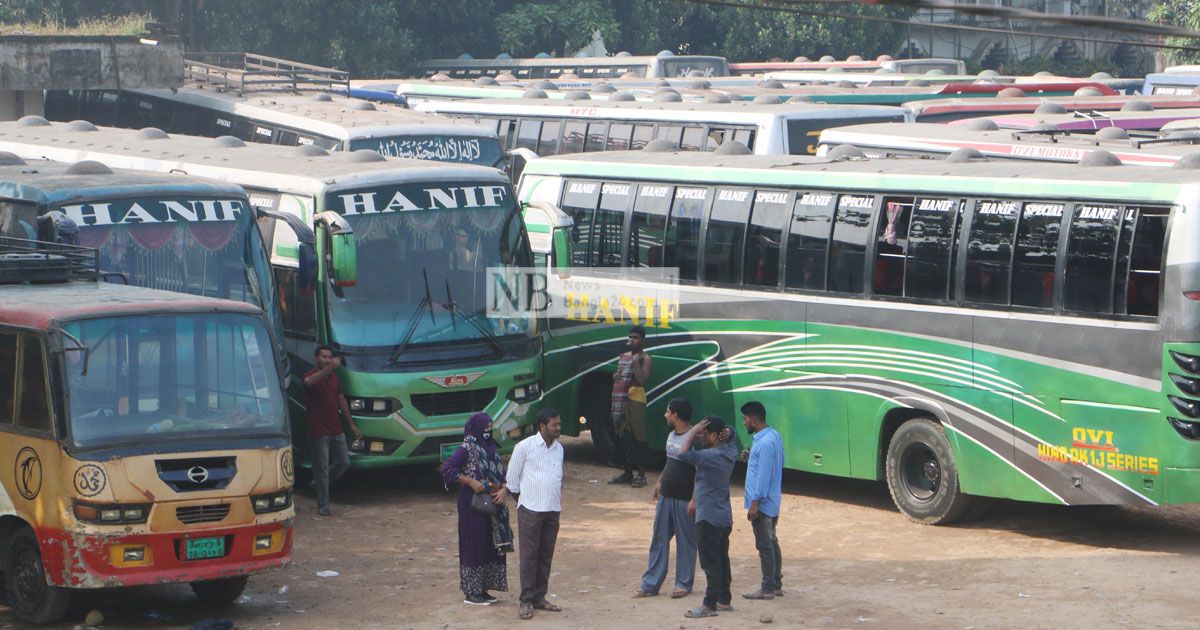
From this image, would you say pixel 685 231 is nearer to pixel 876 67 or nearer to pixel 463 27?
pixel 876 67

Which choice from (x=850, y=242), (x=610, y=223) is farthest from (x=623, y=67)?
(x=850, y=242)

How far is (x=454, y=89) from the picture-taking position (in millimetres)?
32438

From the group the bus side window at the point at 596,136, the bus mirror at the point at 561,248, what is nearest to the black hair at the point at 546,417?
the bus mirror at the point at 561,248

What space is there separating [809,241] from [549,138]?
453 inches

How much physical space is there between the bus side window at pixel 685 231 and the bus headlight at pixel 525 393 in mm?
1811

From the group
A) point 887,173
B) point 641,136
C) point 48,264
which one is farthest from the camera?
point 641,136

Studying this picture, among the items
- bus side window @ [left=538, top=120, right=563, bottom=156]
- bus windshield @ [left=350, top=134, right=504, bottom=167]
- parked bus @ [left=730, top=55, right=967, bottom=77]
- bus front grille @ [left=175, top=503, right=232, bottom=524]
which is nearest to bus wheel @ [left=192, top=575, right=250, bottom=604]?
bus front grille @ [left=175, top=503, right=232, bottom=524]

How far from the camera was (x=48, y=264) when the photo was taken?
473 inches

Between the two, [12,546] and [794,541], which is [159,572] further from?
[794,541]

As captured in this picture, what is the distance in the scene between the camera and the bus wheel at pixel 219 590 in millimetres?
11297

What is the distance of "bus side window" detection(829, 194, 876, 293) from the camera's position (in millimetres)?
14258

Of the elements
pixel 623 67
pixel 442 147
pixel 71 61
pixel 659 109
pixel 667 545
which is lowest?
pixel 667 545

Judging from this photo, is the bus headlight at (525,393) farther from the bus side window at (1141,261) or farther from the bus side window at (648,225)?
the bus side window at (1141,261)

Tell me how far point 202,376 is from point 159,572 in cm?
135
